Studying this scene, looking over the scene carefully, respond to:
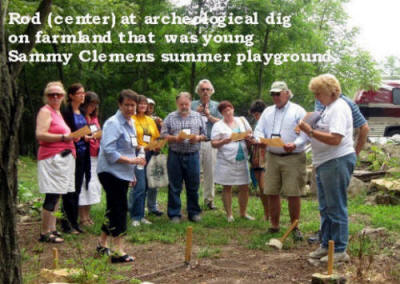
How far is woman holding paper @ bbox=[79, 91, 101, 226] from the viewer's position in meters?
6.92

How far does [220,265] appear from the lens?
16.8ft

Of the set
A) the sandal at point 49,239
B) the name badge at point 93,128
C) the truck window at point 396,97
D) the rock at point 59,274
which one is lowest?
the sandal at point 49,239

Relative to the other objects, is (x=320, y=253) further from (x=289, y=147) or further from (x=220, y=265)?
(x=289, y=147)

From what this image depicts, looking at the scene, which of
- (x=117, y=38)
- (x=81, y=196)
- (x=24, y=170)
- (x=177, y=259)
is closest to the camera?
(x=177, y=259)

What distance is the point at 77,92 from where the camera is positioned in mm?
6523

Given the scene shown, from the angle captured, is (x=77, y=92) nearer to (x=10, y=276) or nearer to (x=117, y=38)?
(x=10, y=276)

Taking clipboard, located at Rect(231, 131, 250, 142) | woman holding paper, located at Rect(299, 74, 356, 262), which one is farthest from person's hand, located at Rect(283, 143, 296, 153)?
clipboard, located at Rect(231, 131, 250, 142)

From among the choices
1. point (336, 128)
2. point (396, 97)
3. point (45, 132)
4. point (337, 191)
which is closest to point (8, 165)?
point (45, 132)

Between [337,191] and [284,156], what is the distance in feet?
4.28

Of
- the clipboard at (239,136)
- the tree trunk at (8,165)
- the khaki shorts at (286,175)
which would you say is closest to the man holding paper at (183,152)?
the clipboard at (239,136)

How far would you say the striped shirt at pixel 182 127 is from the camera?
7.34 metres

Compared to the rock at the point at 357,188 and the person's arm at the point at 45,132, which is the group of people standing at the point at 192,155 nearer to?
the person's arm at the point at 45,132

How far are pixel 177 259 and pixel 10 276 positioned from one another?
2314 mm

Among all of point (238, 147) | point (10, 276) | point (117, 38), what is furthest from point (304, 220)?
point (117, 38)
